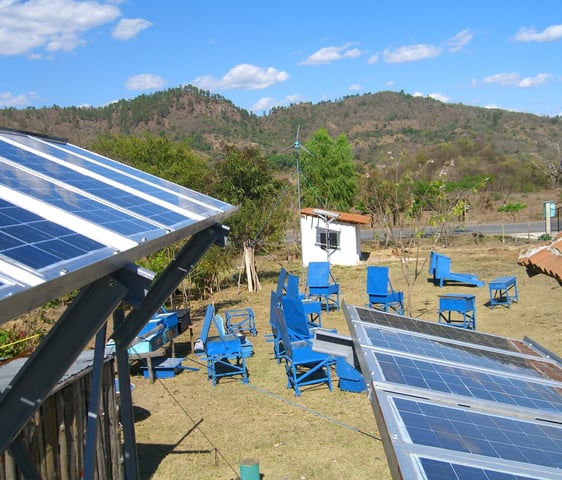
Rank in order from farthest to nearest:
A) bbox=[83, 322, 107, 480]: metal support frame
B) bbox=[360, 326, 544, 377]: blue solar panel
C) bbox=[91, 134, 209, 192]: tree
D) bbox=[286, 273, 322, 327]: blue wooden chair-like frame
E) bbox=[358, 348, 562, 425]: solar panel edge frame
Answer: bbox=[91, 134, 209, 192]: tree, bbox=[286, 273, 322, 327]: blue wooden chair-like frame, bbox=[360, 326, 544, 377]: blue solar panel, bbox=[83, 322, 107, 480]: metal support frame, bbox=[358, 348, 562, 425]: solar panel edge frame

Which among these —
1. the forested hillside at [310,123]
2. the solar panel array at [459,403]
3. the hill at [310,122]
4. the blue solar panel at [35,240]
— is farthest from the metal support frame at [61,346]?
the hill at [310,122]

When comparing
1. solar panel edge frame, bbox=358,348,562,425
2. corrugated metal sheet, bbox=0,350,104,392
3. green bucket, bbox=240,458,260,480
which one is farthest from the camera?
green bucket, bbox=240,458,260,480

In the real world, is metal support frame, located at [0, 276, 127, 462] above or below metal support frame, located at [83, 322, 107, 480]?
above

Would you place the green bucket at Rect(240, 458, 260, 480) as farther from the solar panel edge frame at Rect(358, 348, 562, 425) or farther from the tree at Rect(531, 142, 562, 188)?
the tree at Rect(531, 142, 562, 188)

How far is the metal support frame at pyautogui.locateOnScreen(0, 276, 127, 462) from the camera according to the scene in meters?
2.29

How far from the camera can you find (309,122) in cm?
10544

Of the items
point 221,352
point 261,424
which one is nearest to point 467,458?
point 261,424

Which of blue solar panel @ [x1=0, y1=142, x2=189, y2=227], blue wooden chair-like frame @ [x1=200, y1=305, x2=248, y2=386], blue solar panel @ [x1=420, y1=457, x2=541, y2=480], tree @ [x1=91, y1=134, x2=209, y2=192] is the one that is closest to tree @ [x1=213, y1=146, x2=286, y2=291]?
blue wooden chair-like frame @ [x1=200, y1=305, x2=248, y2=386]

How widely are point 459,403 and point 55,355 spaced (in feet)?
6.44

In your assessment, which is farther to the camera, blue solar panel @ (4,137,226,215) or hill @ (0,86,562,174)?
hill @ (0,86,562,174)

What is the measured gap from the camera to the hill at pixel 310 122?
85062 millimetres

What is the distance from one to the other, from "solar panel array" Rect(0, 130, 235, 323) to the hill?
72565mm

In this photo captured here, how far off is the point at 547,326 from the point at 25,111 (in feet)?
284

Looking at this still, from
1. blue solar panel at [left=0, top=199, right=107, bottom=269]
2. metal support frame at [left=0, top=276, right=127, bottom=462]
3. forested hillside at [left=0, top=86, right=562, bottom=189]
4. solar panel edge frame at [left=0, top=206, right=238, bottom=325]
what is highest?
forested hillside at [left=0, top=86, right=562, bottom=189]
